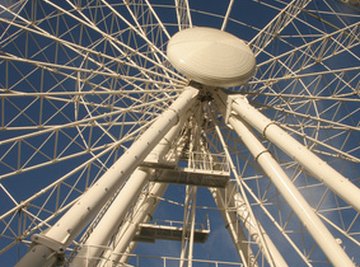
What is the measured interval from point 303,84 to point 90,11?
13.4 meters

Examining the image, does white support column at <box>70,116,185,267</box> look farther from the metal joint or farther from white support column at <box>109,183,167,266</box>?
white support column at <box>109,183,167,266</box>

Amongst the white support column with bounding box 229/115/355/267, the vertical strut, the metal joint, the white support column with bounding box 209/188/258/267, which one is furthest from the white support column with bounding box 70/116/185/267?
the white support column with bounding box 209/188/258/267

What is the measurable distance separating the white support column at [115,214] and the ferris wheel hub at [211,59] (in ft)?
9.21

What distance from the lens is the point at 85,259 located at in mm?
13312

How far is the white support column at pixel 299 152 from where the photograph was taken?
14.2 metres

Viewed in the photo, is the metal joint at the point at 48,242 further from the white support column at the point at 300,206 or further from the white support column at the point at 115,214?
the white support column at the point at 300,206

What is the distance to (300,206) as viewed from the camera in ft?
49.5

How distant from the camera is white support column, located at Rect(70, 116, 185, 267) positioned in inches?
545

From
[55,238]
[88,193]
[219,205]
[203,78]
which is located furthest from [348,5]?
[55,238]

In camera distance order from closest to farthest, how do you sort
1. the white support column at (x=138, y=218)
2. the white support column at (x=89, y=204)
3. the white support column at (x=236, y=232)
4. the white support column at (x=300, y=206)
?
1. the white support column at (x=89, y=204)
2. the white support column at (x=300, y=206)
3. the white support column at (x=138, y=218)
4. the white support column at (x=236, y=232)

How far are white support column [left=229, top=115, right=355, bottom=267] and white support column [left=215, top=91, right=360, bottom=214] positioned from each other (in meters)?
0.70

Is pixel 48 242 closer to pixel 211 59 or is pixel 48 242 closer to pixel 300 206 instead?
pixel 300 206

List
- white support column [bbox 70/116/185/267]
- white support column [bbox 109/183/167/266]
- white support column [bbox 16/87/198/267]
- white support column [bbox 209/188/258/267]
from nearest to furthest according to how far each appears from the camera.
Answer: white support column [bbox 16/87/198/267]
white support column [bbox 70/116/185/267]
white support column [bbox 109/183/167/266]
white support column [bbox 209/188/258/267]

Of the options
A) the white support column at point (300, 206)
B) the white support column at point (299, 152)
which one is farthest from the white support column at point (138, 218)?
the white support column at point (300, 206)
